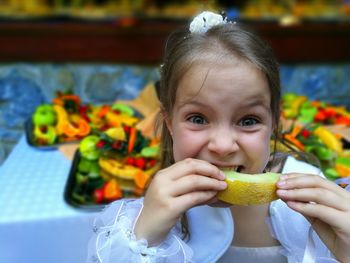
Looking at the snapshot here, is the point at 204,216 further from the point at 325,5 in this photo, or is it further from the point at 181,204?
the point at 325,5

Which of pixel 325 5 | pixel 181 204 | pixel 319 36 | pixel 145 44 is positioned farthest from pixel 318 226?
pixel 325 5

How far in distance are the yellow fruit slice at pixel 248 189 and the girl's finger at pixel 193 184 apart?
3 centimetres

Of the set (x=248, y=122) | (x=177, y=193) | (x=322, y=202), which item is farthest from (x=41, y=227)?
(x=322, y=202)

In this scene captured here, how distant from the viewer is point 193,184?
786 mm

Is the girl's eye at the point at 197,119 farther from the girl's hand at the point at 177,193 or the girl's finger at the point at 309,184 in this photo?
the girl's finger at the point at 309,184

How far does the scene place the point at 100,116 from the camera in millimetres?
1989

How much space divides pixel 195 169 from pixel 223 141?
8cm

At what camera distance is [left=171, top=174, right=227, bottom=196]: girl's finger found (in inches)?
31.0

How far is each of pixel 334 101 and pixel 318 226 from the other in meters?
2.73

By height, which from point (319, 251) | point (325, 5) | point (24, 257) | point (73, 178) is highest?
point (325, 5)

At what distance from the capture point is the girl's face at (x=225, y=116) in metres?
0.83

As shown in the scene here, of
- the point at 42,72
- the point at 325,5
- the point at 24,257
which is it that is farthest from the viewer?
the point at 325,5

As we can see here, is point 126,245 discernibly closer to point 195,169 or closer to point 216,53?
point 195,169

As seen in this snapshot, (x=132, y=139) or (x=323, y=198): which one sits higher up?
(x=323, y=198)
